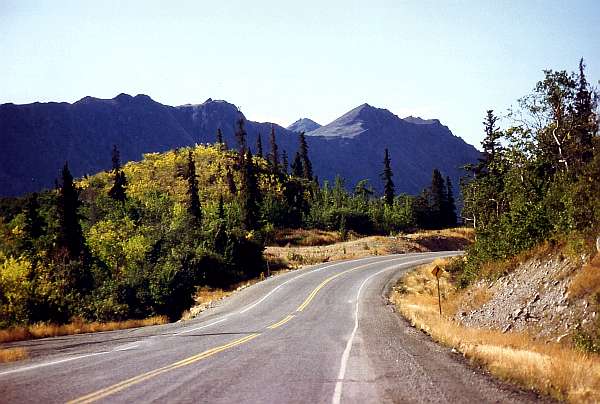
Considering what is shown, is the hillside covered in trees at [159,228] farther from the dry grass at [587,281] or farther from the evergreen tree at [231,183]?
the dry grass at [587,281]

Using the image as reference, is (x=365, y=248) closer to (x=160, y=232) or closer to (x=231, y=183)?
(x=160, y=232)

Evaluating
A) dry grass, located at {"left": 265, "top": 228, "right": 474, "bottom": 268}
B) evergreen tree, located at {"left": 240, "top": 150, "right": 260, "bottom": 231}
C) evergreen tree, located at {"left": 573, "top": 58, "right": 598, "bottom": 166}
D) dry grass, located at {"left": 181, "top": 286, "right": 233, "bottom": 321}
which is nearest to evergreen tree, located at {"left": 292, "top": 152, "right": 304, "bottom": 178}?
evergreen tree, located at {"left": 240, "top": 150, "right": 260, "bottom": 231}

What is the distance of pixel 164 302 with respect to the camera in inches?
1244

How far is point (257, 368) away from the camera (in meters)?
10.4

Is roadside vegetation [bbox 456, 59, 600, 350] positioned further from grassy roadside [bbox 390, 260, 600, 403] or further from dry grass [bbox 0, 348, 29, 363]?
dry grass [bbox 0, 348, 29, 363]

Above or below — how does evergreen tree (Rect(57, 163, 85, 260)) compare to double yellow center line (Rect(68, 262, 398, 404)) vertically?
above

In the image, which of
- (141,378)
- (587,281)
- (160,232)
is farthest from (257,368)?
(160,232)

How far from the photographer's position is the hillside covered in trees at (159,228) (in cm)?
3080

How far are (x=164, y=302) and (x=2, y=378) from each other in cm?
2333

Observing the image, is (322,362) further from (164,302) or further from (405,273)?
(405,273)

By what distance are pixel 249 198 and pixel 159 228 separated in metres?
20.4

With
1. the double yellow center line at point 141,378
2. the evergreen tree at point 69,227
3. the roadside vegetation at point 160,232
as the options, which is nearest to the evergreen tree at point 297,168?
the roadside vegetation at point 160,232

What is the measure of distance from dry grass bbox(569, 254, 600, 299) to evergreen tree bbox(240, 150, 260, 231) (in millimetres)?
59763

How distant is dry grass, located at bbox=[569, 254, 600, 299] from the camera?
1466 cm
